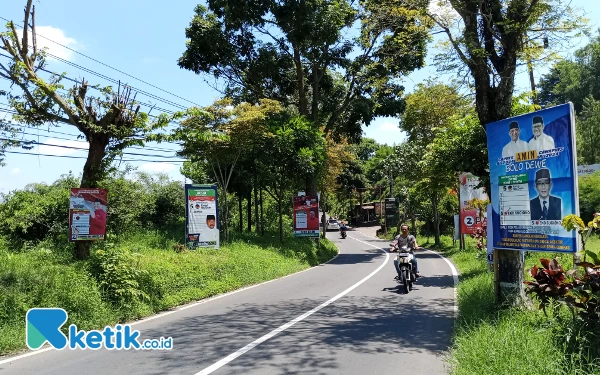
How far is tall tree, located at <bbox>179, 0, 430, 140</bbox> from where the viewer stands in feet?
70.2

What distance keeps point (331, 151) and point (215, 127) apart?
59.6 ft

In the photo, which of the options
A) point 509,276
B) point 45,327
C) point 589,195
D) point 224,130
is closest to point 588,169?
point 589,195

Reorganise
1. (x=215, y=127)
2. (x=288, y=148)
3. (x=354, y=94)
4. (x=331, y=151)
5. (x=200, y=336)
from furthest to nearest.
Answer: (x=331, y=151) < (x=354, y=94) < (x=288, y=148) < (x=215, y=127) < (x=200, y=336)

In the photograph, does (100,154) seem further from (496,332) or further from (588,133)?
(588,133)

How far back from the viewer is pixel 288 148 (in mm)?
20297

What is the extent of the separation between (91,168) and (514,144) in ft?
30.5

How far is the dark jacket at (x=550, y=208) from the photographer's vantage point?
586 cm

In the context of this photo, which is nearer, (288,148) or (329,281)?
(329,281)

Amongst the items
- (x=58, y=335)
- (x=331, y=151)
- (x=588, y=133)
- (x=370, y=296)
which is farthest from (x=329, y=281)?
(x=588, y=133)

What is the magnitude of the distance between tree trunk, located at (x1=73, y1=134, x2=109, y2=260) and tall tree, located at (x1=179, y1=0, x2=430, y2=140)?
1271 centimetres

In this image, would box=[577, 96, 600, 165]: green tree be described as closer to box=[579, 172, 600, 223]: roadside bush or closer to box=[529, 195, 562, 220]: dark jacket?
box=[579, 172, 600, 223]: roadside bush

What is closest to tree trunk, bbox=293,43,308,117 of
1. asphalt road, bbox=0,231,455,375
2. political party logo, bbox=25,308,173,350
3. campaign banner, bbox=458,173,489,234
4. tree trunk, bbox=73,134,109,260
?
campaign banner, bbox=458,173,489,234

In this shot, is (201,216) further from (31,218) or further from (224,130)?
(31,218)

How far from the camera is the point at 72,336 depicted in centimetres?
721
